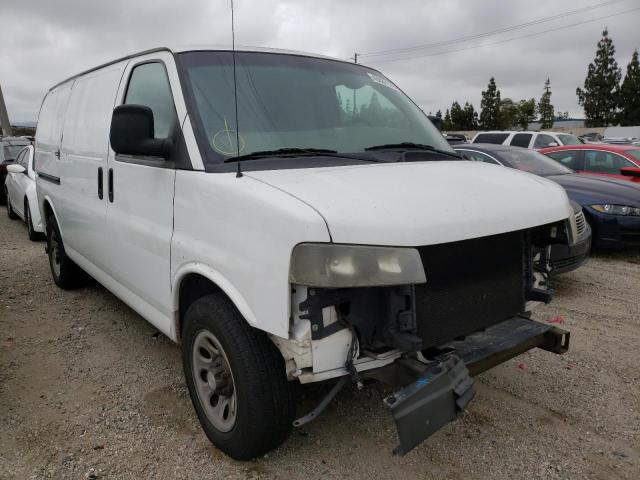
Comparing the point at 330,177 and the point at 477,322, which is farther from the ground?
the point at 330,177

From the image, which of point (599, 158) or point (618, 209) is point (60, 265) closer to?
point (618, 209)

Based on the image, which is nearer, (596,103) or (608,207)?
(608,207)

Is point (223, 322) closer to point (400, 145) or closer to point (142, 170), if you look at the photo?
point (142, 170)

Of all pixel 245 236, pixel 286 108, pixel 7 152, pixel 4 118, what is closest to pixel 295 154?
pixel 286 108

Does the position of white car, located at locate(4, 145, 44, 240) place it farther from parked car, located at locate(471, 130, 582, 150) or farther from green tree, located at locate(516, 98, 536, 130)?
green tree, located at locate(516, 98, 536, 130)

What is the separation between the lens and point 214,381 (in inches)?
102

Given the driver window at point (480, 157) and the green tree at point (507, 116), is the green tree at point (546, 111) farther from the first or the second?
the driver window at point (480, 157)

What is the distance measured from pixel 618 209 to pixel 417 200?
18.6ft

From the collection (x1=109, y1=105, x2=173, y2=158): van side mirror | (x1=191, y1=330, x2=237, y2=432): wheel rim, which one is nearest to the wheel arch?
(x1=109, y1=105, x2=173, y2=158): van side mirror

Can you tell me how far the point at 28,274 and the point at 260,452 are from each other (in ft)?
16.4

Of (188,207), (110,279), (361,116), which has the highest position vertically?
(361,116)

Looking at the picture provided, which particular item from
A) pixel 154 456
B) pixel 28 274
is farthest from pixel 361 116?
pixel 28 274

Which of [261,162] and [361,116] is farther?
[361,116]

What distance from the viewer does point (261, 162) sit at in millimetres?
2609
